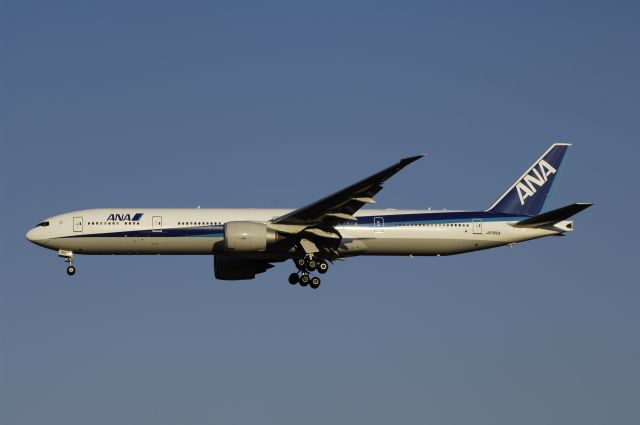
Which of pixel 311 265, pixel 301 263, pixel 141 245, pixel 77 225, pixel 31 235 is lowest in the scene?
pixel 311 265

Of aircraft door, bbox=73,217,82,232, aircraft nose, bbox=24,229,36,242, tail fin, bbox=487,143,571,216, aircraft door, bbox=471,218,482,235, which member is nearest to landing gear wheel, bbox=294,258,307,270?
aircraft door, bbox=471,218,482,235

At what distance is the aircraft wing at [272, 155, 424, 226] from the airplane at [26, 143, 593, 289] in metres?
0.06

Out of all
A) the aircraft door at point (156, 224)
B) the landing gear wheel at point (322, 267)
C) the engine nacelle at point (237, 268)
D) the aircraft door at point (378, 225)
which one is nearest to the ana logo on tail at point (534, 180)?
the aircraft door at point (378, 225)

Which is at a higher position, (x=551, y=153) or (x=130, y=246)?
(x=551, y=153)

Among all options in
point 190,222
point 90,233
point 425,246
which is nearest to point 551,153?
point 425,246

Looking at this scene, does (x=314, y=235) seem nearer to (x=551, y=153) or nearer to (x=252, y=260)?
(x=252, y=260)

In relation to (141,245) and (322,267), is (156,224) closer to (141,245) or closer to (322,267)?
(141,245)

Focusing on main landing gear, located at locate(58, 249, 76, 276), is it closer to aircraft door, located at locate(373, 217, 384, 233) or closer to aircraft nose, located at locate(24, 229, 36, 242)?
aircraft nose, located at locate(24, 229, 36, 242)

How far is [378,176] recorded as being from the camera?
2042 inches

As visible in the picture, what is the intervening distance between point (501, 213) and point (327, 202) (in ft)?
36.0

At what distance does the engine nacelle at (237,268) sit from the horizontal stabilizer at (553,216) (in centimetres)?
1308

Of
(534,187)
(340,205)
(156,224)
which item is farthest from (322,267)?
(534,187)

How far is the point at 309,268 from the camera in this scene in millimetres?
58281

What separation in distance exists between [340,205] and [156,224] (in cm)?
908
